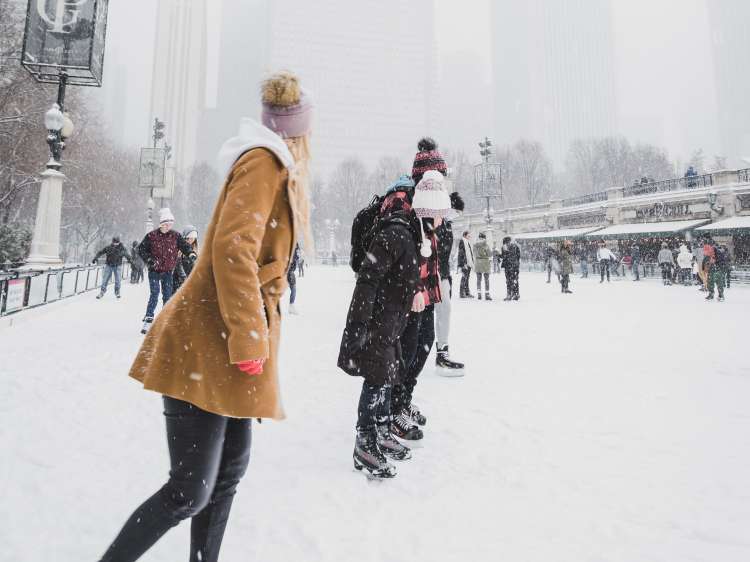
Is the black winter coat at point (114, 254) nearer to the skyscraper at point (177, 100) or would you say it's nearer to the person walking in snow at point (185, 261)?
the person walking in snow at point (185, 261)

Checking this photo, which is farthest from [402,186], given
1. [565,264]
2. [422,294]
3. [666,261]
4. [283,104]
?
[666,261]

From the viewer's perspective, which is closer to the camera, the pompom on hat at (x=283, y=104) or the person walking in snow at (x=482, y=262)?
the pompom on hat at (x=283, y=104)

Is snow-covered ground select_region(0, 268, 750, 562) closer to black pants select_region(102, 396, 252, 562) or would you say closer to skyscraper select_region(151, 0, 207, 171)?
black pants select_region(102, 396, 252, 562)

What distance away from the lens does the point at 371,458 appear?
2.60 m

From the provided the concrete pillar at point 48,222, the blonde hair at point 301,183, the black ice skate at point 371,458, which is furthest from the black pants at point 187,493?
the concrete pillar at point 48,222

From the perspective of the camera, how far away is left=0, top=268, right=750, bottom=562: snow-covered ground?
195cm

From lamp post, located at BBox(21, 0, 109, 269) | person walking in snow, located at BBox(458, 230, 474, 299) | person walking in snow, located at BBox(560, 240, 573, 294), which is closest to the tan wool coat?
person walking in snow, located at BBox(458, 230, 474, 299)

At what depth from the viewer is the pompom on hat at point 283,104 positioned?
5.41ft

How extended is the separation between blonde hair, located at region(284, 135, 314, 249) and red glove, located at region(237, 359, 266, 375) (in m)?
0.51

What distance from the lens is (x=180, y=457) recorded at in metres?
1.35

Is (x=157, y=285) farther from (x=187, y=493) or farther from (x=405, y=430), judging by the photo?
(x=187, y=493)

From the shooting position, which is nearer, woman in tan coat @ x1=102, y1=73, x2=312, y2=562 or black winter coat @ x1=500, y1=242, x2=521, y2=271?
woman in tan coat @ x1=102, y1=73, x2=312, y2=562

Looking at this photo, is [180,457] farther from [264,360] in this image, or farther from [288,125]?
[288,125]

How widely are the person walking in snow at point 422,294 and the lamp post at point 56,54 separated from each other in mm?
11104
